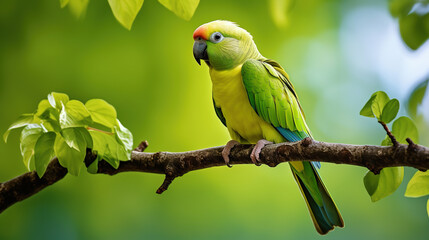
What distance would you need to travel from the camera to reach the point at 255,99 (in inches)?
58.1

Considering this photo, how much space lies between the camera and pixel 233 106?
5.15 ft

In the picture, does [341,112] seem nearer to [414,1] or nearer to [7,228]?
[414,1]

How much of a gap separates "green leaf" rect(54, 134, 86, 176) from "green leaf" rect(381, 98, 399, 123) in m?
0.74

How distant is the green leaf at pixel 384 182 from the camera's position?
92cm

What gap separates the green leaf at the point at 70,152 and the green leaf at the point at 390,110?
739 mm

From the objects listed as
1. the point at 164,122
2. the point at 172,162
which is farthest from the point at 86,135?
the point at 164,122

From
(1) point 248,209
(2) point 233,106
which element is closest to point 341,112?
(1) point 248,209

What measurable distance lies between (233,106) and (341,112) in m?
1.88

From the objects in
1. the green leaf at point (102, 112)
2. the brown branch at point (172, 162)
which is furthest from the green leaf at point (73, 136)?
the brown branch at point (172, 162)

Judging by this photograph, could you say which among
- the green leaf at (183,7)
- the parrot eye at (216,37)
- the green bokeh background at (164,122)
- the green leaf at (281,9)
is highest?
the green leaf at (281,9)

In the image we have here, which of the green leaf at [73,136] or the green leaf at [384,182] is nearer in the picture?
the green leaf at [384,182]

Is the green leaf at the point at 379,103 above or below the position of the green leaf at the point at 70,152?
above

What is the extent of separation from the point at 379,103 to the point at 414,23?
0.17m

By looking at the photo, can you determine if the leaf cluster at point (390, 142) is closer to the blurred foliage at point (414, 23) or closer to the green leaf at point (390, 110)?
the green leaf at point (390, 110)
